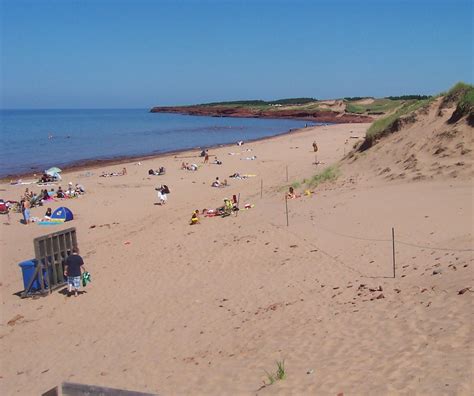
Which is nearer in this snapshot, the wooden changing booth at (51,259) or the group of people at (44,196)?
the wooden changing booth at (51,259)

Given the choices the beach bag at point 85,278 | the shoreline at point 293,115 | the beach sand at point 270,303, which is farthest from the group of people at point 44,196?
the shoreline at point 293,115

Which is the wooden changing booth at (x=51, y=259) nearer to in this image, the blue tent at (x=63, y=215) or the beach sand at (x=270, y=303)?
the beach sand at (x=270, y=303)

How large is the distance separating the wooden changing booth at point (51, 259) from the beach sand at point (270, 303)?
1.27 feet

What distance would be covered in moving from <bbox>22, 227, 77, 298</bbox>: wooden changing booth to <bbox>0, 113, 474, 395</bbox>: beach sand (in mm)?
386

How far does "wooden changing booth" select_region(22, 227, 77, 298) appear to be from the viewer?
12.0 metres

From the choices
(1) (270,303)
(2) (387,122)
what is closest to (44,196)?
(2) (387,122)

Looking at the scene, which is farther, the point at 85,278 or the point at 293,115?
the point at 293,115

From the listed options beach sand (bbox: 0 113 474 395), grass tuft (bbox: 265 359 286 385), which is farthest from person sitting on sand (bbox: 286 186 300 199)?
grass tuft (bbox: 265 359 286 385)

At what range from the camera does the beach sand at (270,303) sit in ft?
21.3

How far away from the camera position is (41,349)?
920cm

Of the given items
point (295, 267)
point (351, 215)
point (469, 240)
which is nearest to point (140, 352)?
point (295, 267)

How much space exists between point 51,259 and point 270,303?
581 cm

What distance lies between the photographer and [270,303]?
955cm

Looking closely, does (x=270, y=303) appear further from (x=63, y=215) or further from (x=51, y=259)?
(x=63, y=215)
